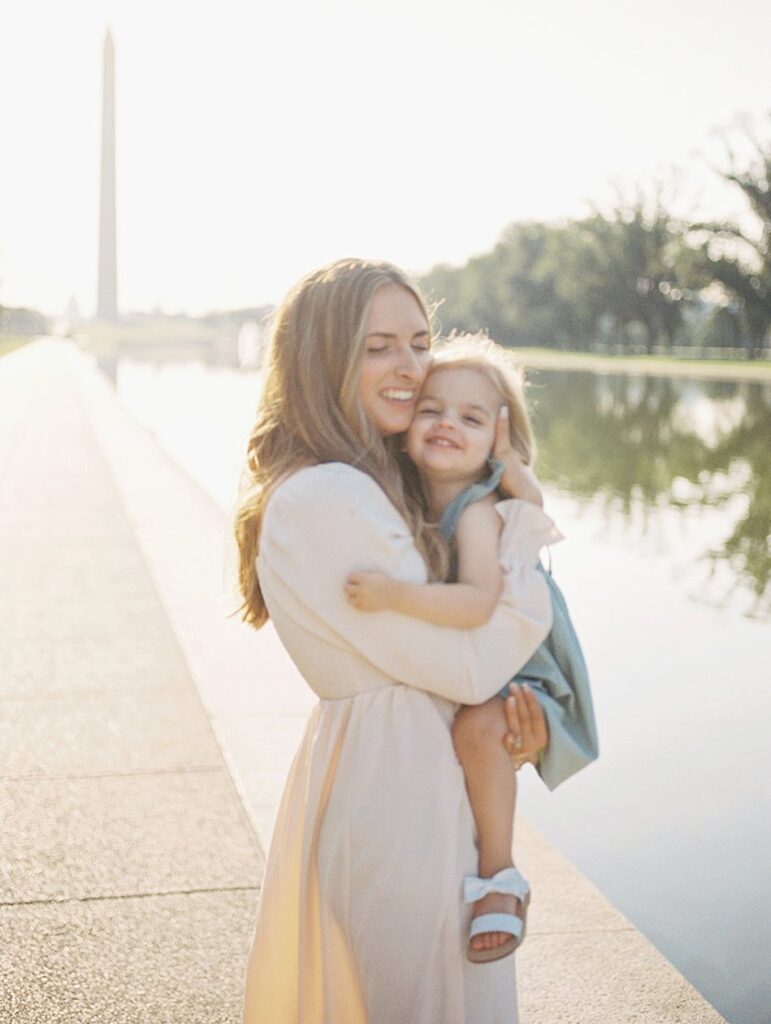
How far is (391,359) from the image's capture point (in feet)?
7.47

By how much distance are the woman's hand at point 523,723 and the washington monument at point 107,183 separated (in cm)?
6138

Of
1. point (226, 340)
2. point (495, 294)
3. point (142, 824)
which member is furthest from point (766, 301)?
point (142, 824)

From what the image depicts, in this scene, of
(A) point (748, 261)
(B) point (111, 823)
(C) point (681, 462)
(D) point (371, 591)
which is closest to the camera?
(D) point (371, 591)

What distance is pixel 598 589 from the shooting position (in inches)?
356

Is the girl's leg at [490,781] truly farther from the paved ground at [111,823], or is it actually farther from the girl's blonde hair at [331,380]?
the paved ground at [111,823]

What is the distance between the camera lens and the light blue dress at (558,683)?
7.46 ft

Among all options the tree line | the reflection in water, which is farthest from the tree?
the reflection in water

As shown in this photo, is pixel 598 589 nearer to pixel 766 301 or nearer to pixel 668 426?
pixel 668 426

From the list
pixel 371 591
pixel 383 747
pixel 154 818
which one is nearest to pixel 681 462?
pixel 154 818

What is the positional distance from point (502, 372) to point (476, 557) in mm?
358

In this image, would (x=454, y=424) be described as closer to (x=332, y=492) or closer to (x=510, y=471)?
(x=510, y=471)

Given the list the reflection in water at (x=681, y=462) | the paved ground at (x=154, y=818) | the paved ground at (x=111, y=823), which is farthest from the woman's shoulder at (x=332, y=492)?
the reflection in water at (x=681, y=462)

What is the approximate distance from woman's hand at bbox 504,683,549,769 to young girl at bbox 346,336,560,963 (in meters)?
0.02

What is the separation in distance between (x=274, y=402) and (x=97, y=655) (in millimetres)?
4207
